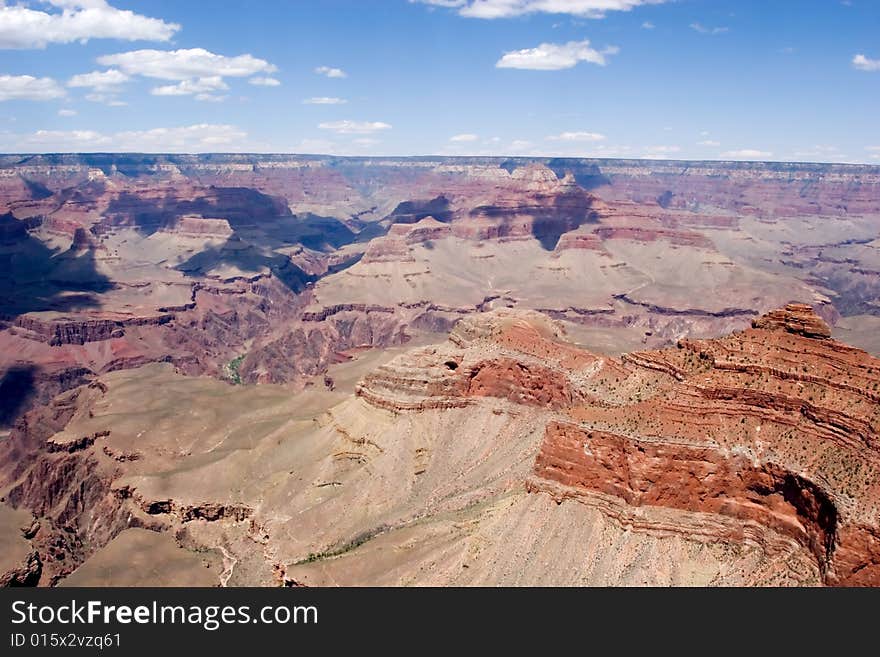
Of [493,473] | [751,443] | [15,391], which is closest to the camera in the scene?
[751,443]

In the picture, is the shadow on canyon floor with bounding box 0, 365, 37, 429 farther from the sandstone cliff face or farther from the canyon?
the sandstone cliff face

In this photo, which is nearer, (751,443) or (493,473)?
(751,443)

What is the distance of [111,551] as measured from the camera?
73.7 metres

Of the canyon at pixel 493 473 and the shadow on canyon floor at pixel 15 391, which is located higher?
the canyon at pixel 493 473

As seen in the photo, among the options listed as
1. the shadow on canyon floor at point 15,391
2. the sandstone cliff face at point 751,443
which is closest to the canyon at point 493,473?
the sandstone cliff face at point 751,443

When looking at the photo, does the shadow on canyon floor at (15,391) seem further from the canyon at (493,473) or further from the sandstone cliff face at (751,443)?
the sandstone cliff face at (751,443)

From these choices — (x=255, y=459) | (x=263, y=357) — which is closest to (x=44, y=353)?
(x=263, y=357)

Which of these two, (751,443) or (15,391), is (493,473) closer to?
(751,443)

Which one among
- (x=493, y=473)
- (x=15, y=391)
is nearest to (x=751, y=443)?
(x=493, y=473)

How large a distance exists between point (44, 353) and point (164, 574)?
→ 12896 cm

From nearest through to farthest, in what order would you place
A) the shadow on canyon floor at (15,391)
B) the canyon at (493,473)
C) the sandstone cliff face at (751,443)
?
the sandstone cliff face at (751,443) < the canyon at (493,473) < the shadow on canyon floor at (15,391)

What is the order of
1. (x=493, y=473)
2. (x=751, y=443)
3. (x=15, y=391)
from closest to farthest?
(x=751, y=443)
(x=493, y=473)
(x=15, y=391)

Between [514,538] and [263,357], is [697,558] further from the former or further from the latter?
[263,357]

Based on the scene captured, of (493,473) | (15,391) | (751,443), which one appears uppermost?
(751,443)
